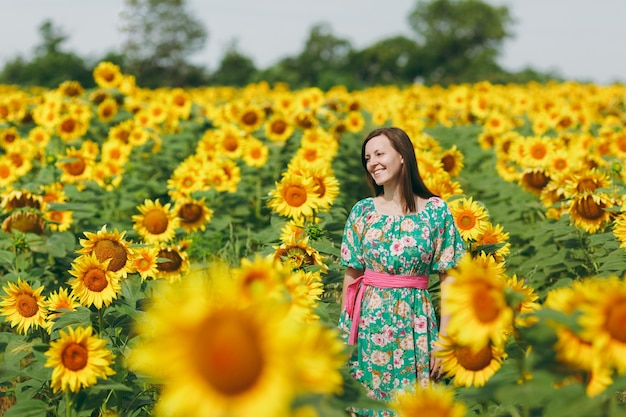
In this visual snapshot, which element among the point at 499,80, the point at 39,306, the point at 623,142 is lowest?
the point at 39,306

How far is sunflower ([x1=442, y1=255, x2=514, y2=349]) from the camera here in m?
1.81

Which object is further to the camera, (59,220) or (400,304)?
(59,220)

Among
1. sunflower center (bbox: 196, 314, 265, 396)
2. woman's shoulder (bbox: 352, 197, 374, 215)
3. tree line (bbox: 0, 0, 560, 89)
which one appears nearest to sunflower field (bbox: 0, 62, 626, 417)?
sunflower center (bbox: 196, 314, 265, 396)

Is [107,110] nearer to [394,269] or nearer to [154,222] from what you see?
[154,222]

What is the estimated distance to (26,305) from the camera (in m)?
3.15

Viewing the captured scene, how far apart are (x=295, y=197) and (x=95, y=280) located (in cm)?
119

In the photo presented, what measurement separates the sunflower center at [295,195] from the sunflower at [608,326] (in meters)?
2.26

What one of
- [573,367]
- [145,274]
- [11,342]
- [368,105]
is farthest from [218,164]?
[368,105]

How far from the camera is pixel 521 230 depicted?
562 centimetres

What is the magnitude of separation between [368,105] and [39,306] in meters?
10.9

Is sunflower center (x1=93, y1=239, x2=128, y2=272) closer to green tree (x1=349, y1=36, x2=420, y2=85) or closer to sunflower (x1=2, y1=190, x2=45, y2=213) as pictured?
sunflower (x1=2, y1=190, x2=45, y2=213)

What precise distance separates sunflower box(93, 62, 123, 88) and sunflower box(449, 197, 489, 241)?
622 cm

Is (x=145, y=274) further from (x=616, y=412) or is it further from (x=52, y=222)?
(x=616, y=412)

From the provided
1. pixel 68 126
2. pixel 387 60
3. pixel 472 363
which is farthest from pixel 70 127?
pixel 387 60
